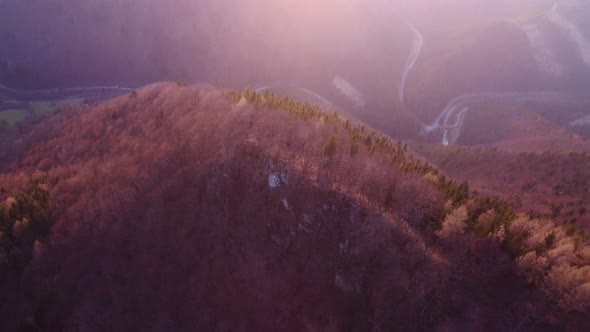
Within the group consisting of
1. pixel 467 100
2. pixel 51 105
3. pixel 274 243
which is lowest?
pixel 51 105

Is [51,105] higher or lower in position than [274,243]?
lower

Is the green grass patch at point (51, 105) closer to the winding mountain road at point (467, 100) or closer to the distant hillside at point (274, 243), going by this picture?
the distant hillside at point (274, 243)

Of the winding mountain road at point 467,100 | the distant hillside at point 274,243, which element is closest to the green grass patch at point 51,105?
the distant hillside at point 274,243

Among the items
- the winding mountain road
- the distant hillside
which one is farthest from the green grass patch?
the winding mountain road

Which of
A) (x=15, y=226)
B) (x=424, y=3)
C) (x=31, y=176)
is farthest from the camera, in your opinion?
(x=424, y=3)

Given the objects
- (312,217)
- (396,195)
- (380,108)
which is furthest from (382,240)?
(380,108)

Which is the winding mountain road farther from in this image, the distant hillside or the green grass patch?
the green grass patch

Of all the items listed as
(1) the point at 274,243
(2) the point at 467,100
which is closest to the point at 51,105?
(1) the point at 274,243

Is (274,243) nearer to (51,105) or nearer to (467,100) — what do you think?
(467,100)

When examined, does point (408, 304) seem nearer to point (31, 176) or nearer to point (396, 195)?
point (396, 195)
